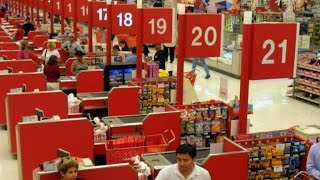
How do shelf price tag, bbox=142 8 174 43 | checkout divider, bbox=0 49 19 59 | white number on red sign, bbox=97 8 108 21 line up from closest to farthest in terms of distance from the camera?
1. shelf price tag, bbox=142 8 174 43
2. white number on red sign, bbox=97 8 108 21
3. checkout divider, bbox=0 49 19 59

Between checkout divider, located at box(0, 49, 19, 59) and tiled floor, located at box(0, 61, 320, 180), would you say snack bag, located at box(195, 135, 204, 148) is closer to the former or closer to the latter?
tiled floor, located at box(0, 61, 320, 180)

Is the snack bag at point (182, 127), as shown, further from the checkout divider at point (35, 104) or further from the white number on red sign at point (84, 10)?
the white number on red sign at point (84, 10)

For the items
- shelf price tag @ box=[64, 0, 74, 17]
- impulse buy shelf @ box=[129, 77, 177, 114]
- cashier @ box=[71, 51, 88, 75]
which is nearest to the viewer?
impulse buy shelf @ box=[129, 77, 177, 114]

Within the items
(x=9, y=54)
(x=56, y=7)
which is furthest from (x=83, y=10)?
(x=56, y=7)

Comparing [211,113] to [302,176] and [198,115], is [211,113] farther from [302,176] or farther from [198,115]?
[302,176]

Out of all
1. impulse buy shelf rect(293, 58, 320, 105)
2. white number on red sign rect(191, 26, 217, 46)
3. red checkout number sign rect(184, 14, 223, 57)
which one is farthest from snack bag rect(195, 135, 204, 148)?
impulse buy shelf rect(293, 58, 320, 105)

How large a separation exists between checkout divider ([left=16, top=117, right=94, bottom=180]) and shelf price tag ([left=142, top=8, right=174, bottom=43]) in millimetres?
2432

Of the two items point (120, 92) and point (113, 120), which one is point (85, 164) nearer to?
point (113, 120)

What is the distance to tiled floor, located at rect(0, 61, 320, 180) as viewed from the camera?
842 cm

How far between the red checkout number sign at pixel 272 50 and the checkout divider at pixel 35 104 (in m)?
3.55

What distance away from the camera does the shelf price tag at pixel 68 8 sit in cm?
1365

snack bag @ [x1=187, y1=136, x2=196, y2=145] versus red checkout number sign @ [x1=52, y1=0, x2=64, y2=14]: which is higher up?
red checkout number sign @ [x1=52, y1=0, x2=64, y2=14]

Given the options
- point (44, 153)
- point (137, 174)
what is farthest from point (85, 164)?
point (44, 153)

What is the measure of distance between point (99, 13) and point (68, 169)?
6.96 m
